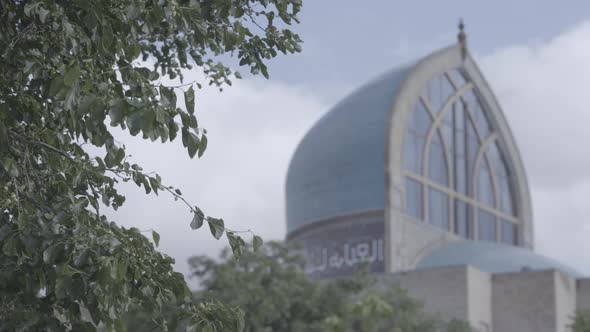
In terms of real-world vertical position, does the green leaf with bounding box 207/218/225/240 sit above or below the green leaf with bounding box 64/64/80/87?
below

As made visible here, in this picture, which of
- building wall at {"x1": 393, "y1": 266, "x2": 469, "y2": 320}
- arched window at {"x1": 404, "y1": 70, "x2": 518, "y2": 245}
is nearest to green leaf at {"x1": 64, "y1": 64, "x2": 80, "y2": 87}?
building wall at {"x1": 393, "y1": 266, "x2": 469, "y2": 320}

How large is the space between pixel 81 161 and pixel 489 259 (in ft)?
112

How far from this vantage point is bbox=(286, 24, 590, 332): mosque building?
119ft

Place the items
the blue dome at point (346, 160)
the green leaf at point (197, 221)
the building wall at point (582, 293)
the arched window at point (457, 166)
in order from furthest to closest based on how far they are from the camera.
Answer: the arched window at point (457, 166) → the blue dome at point (346, 160) → the building wall at point (582, 293) → the green leaf at point (197, 221)

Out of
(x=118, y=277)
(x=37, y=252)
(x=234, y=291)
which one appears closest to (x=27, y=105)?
(x=37, y=252)

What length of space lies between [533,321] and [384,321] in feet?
32.8

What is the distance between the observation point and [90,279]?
525cm

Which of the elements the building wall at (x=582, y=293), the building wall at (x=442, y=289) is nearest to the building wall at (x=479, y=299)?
the building wall at (x=442, y=289)

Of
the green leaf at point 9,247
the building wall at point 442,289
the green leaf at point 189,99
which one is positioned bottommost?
the green leaf at point 9,247

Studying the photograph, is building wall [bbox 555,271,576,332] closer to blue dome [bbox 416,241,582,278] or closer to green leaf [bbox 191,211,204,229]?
blue dome [bbox 416,241,582,278]

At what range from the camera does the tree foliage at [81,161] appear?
5.18m

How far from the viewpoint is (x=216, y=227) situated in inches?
222

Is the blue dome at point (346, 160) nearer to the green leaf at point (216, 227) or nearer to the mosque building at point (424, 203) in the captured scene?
the mosque building at point (424, 203)

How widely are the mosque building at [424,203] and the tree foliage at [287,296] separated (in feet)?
28.3
